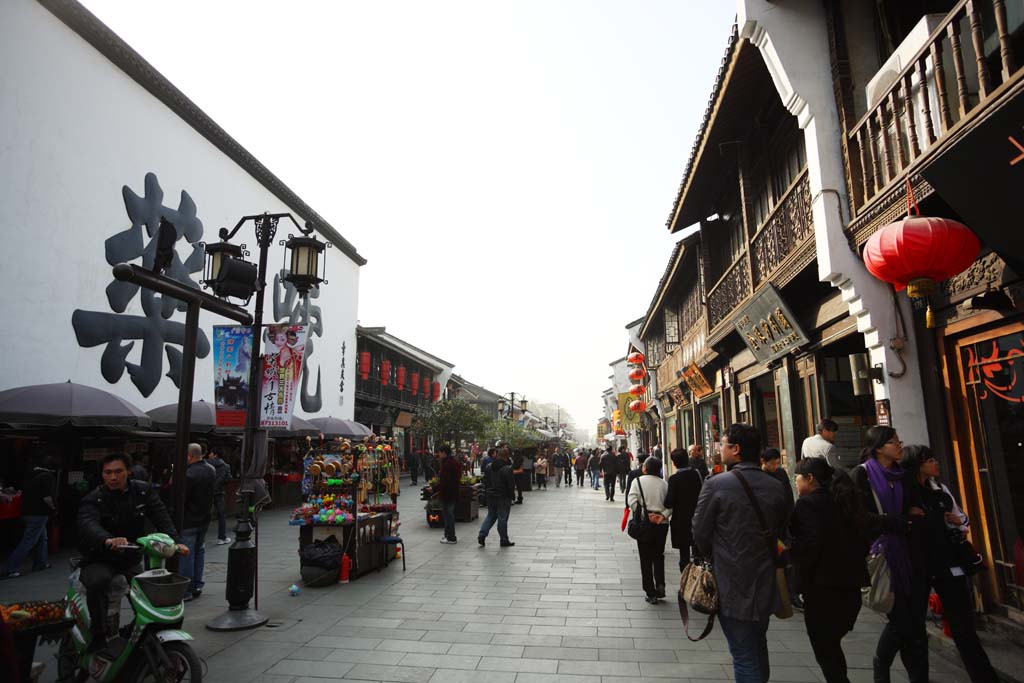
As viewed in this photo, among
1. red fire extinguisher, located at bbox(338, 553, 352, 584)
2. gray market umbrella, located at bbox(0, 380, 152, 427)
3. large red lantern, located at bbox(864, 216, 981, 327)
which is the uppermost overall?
large red lantern, located at bbox(864, 216, 981, 327)

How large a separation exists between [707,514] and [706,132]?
7268 mm

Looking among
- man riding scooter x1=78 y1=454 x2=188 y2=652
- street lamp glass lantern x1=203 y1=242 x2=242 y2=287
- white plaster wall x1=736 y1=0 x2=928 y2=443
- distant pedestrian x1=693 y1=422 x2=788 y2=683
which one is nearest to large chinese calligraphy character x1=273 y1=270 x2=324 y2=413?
street lamp glass lantern x1=203 y1=242 x2=242 y2=287

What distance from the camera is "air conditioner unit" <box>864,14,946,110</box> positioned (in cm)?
523

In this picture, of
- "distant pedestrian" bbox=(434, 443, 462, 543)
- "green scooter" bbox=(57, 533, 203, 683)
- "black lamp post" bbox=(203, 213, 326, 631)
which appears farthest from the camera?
"distant pedestrian" bbox=(434, 443, 462, 543)

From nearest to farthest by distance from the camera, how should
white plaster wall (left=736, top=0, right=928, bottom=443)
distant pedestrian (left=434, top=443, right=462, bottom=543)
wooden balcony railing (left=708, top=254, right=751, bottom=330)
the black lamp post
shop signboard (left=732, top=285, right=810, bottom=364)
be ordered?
white plaster wall (left=736, top=0, right=928, bottom=443), the black lamp post, shop signboard (left=732, top=285, right=810, bottom=364), wooden balcony railing (left=708, top=254, right=751, bottom=330), distant pedestrian (left=434, top=443, right=462, bottom=543)

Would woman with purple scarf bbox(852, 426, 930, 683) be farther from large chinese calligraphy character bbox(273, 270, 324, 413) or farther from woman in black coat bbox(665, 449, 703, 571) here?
large chinese calligraphy character bbox(273, 270, 324, 413)

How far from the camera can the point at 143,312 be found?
47.5 ft

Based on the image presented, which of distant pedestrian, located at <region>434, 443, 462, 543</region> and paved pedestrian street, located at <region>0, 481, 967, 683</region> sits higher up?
distant pedestrian, located at <region>434, 443, 462, 543</region>

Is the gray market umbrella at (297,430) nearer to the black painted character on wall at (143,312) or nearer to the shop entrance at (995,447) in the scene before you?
the black painted character on wall at (143,312)

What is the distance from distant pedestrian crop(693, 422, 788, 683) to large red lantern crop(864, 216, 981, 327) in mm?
2269

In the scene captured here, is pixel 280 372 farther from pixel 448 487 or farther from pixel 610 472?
pixel 610 472

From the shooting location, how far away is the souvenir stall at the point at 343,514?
8086 mm

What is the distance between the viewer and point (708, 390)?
49.3ft

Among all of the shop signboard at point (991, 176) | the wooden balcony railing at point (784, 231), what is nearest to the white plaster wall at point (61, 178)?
the wooden balcony railing at point (784, 231)
